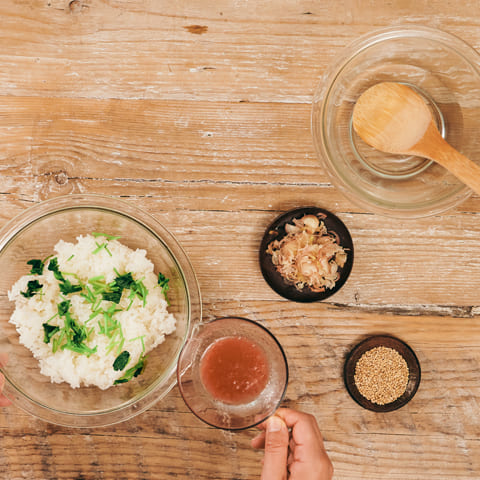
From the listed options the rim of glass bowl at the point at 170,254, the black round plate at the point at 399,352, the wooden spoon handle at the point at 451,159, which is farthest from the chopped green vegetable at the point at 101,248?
the wooden spoon handle at the point at 451,159

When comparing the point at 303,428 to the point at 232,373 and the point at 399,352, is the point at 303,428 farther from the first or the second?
the point at 399,352

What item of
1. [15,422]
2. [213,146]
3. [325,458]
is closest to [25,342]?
[15,422]

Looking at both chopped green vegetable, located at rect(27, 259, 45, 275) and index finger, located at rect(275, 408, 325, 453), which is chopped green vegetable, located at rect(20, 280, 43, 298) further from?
index finger, located at rect(275, 408, 325, 453)

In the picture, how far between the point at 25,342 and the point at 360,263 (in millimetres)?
1066

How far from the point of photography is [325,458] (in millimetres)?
1455

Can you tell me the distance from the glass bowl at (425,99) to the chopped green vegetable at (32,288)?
0.92 metres

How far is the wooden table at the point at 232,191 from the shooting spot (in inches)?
60.8

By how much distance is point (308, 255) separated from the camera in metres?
1.48

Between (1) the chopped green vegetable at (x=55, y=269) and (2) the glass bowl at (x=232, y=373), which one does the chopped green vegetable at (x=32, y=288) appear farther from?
(2) the glass bowl at (x=232, y=373)

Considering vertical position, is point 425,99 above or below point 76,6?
below

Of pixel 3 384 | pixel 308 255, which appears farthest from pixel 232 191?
pixel 3 384

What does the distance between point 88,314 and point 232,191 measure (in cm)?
58

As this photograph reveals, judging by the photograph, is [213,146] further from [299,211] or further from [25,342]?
[25,342]

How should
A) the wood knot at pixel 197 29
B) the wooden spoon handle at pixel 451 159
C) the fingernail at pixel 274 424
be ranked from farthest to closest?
the wood knot at pixel 197 29 < the fingernail at pixel 274 424 < the wooden spoon handle at pixel 451 159
